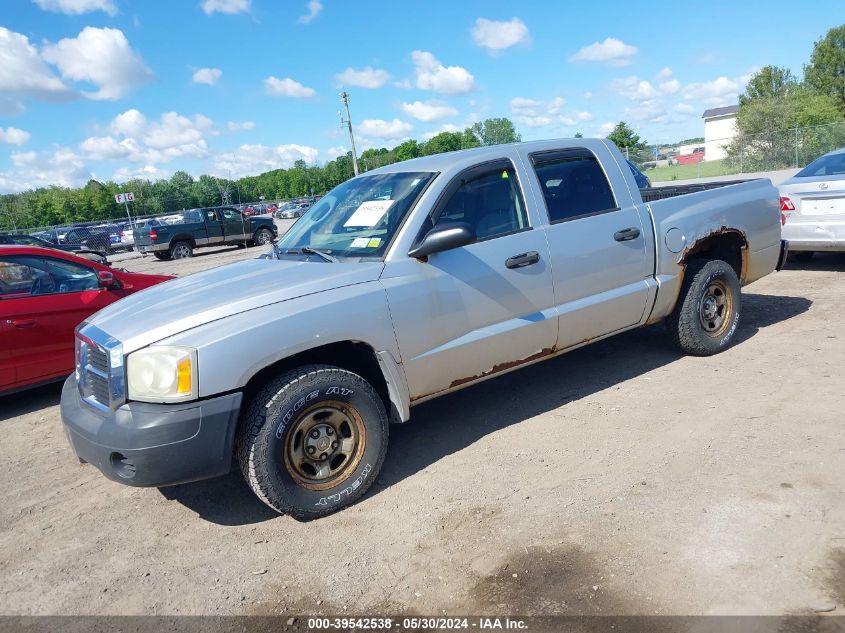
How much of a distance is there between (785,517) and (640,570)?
0.84 meters

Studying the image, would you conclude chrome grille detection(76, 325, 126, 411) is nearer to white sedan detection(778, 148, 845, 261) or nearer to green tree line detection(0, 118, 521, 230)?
white sedan detection(778, 148, 845, 261)

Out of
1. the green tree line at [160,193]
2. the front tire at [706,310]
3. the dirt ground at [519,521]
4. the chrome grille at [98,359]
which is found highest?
the green tree line at [160,193]

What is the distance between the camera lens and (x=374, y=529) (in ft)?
11.1

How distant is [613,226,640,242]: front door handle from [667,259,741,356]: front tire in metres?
0.83

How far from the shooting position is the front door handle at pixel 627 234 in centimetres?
471

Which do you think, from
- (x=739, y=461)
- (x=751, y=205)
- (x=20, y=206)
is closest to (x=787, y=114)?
(x=751, y=205)

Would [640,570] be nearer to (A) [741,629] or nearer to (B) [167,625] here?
(A) [741,629]

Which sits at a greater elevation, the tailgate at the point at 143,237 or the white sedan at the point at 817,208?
the tailgate at the point at 143,237

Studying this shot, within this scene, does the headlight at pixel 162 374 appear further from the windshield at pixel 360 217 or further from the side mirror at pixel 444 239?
the side mirror at pixel 444 239

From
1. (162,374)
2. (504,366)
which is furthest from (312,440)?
(504,366)

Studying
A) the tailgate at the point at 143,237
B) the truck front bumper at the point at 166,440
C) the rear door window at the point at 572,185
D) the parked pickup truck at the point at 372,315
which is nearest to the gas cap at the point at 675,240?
the parked pickup truck at the point at 372,315

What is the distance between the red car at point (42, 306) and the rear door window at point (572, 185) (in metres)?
4.27

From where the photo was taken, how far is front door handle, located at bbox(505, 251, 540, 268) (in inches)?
163

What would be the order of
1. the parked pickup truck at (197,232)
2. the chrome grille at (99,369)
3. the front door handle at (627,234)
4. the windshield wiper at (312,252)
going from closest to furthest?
the chrome grille at (99,369)
the windshield wiper at (312,252)
the front door handle at (627,234)
the parked pickup truck at (197,232)
